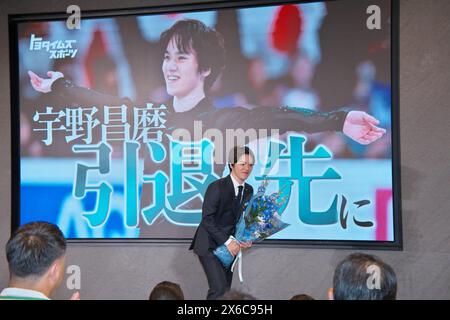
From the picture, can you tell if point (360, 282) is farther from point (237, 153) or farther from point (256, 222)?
point (237, 153)

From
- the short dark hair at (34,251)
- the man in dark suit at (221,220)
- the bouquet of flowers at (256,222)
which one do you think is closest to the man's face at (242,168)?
the man in dark suit at (221,220)

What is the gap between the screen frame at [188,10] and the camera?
384 centimetres

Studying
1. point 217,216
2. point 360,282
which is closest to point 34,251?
point 360,282

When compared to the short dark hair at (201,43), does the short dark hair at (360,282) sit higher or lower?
lower

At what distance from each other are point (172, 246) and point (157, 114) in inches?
39.0

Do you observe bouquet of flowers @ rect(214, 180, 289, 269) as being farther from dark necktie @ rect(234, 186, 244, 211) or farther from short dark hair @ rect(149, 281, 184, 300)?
short dark hair @ rect(149, 281, 184, 300)

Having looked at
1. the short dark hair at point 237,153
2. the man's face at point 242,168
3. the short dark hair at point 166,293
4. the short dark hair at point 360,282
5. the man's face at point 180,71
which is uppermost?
the man's face at point 180,71

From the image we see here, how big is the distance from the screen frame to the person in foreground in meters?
2.36

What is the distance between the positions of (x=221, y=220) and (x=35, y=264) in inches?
80.8

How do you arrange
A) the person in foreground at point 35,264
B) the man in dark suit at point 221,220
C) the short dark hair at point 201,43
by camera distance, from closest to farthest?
the person in foreground at point 35,264 → the man in dark suit at point 221,220 → the short dark hair at point 201,43

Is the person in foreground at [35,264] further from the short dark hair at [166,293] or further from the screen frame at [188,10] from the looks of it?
the screen frame at [188,10]

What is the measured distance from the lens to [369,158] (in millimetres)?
3895

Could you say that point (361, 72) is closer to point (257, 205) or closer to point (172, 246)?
point (257, 205)

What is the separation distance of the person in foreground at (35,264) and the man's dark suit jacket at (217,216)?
190cm
